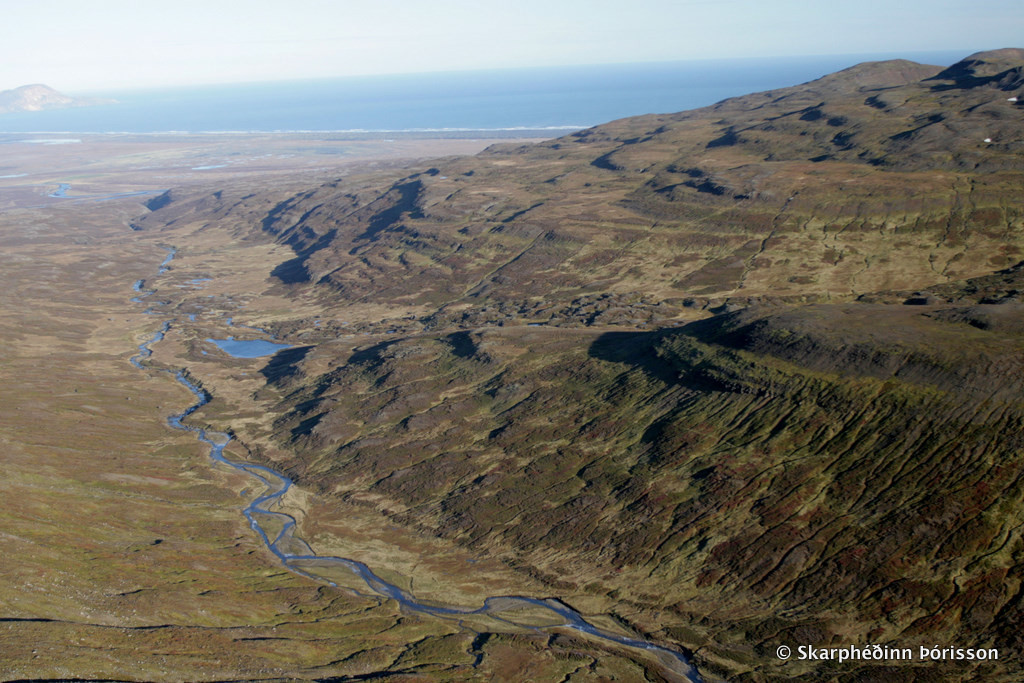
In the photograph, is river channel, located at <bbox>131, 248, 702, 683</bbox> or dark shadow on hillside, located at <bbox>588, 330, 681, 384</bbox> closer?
river channel, located at <bbox>131, 248, 702, 683</bbox>

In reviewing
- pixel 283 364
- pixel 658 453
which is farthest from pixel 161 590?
pixel 283 364

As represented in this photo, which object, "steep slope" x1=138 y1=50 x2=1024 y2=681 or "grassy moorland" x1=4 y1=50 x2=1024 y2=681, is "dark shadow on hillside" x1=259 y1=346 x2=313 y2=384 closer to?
"grassy moorland" x1=4 y1=50 x2=1024 y2=681

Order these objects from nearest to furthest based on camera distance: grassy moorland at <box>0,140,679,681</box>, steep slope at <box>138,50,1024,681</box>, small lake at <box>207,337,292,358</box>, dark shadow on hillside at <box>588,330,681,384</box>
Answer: grassy moorland at <box>0,140,679,681</box>, steep slope at <box>138,50,1024,681</box>, dark shadow on hillside at <box>588,330,681,384</box>, small lake at <box>207,337,292,358</box>

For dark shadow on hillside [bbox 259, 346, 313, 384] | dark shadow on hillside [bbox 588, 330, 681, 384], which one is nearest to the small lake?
dark shadow on hillside [bbox 259, 346, 313, 384]

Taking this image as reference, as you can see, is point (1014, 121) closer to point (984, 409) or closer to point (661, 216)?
point (661, 216)

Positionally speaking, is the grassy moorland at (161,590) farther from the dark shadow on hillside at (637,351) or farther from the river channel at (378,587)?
the dark shadow on hillside at (637,351)

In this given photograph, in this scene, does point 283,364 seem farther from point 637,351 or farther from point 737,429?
point 737,429
